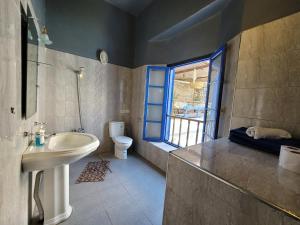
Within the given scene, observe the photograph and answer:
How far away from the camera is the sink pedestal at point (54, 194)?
4.72 feet

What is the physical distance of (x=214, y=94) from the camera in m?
1.92

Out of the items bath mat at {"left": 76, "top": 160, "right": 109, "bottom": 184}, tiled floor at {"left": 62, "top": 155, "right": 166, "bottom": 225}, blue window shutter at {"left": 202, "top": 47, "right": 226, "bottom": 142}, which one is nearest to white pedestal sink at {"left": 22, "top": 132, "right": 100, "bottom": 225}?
tiled floor at {"left": 62, "top": 155, "right": 166, "bottom": 225}

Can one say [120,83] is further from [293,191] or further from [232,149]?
[293,191]

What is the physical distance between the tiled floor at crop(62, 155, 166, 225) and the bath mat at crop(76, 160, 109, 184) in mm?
81

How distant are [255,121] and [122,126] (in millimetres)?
2617

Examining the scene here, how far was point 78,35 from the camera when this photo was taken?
276 centimetres

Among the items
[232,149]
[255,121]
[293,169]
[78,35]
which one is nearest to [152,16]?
[78,35]

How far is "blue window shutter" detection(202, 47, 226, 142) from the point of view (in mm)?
1688

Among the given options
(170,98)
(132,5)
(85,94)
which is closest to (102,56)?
(85,94)

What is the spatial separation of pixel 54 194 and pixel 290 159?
195cm

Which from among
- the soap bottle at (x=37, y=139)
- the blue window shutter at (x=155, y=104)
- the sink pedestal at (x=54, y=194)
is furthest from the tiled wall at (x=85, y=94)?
the sink pedestal at (x=54, y=194)

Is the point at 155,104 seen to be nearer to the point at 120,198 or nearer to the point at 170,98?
the point at 170,98

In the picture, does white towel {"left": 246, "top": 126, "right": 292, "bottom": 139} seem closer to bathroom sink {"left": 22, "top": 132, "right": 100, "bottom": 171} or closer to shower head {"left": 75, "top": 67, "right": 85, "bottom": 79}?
bathroom sink {"left": 22, "top": 132, "right": 100, "bottom": 171}

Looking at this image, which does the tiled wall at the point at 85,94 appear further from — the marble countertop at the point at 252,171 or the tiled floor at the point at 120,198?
the marble countertop at the point at 252,171
